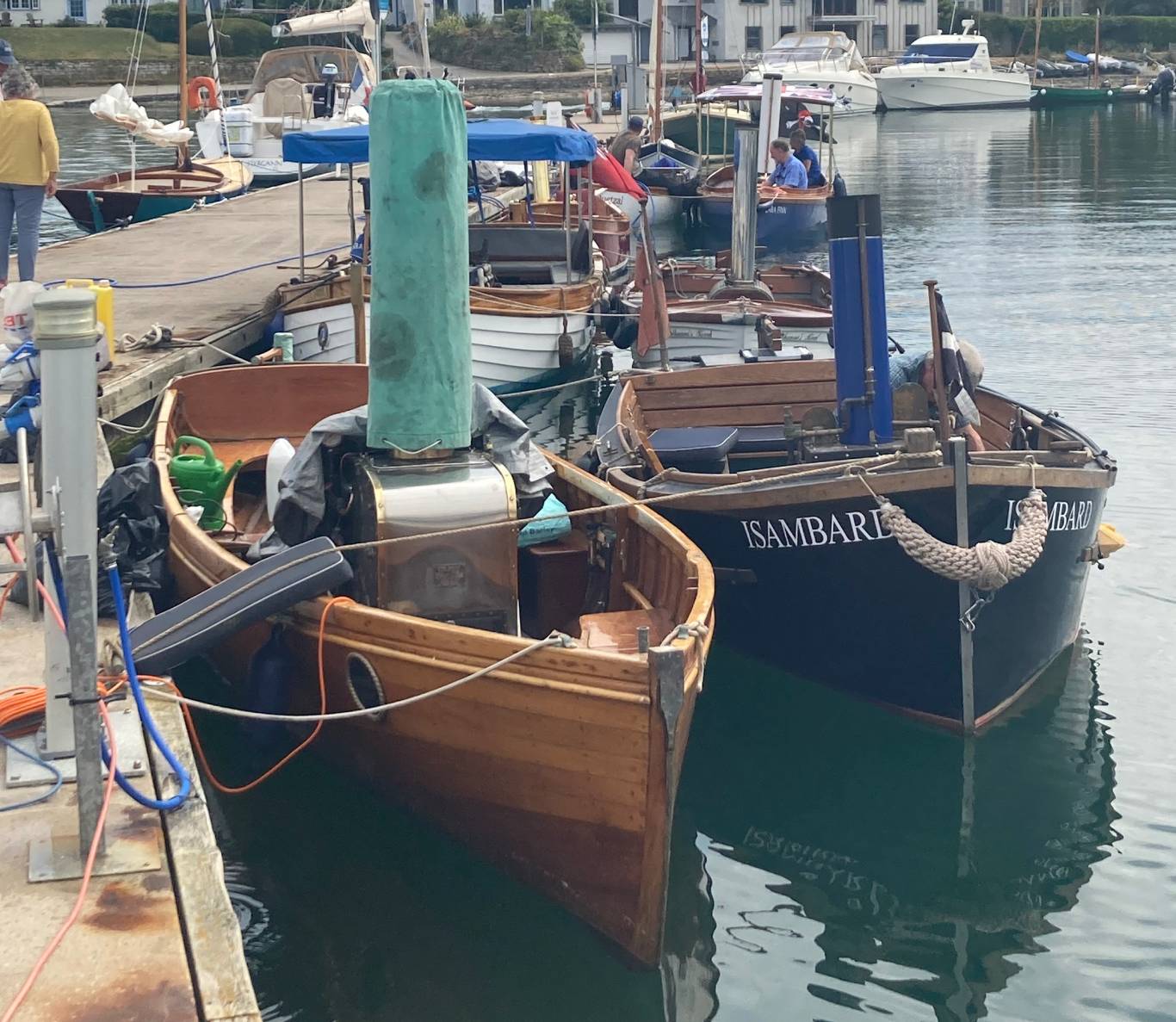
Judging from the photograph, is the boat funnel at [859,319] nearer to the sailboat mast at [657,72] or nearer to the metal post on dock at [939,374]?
the metal post on dock at [939,374]

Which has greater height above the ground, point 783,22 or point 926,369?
point 783,22

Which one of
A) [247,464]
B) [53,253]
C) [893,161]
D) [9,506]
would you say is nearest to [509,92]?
[893,161]

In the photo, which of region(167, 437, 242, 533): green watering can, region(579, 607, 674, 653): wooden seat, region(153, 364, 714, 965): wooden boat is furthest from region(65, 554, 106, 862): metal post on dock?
region(167, 437, 242, 533): green watering can

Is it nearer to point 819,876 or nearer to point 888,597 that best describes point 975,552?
point 888,597

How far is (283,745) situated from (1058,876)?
12.5 feet

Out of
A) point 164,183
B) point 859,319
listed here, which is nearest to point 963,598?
point 859,319

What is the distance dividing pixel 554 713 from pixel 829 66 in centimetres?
6091

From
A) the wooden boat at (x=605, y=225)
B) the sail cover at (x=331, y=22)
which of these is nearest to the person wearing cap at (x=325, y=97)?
the sail cover at (x=331, y=22)

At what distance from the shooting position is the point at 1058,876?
23.5 ft

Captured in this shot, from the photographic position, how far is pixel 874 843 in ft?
24.6

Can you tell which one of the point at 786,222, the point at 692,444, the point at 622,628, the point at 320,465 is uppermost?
the point at 786,222

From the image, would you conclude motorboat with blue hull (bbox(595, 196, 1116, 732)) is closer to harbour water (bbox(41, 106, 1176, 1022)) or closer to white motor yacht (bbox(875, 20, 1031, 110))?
harbour water (bbox(41, 106, 1176, 1022))

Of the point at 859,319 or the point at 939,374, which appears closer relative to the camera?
the point at 939,374

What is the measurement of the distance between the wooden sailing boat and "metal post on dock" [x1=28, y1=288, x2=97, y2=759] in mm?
20163
